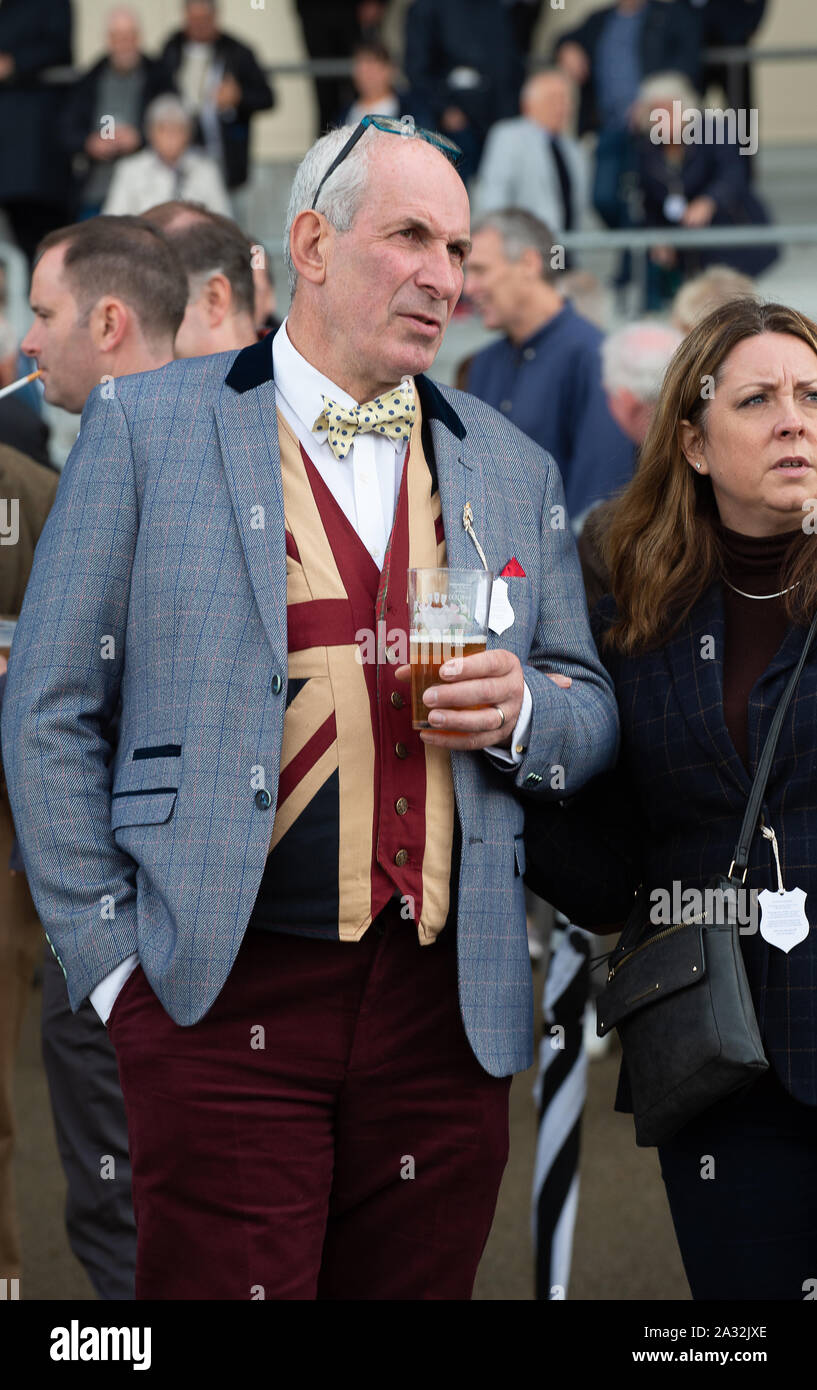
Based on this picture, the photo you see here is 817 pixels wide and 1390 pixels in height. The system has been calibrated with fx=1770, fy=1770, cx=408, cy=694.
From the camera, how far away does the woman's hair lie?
2.69 m

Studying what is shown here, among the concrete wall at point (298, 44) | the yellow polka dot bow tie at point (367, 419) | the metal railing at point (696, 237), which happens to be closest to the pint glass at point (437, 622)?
the yellow polka dot bow tie at point (367, 419)

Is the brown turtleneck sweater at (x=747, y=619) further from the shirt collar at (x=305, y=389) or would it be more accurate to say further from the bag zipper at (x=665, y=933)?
the shirt collar at (x=305, y=389)

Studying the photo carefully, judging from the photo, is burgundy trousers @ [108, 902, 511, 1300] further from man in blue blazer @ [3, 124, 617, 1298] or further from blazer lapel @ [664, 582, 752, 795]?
blazer lapel @ [664, 582, 752, 795]

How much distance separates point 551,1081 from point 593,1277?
1.96 feet

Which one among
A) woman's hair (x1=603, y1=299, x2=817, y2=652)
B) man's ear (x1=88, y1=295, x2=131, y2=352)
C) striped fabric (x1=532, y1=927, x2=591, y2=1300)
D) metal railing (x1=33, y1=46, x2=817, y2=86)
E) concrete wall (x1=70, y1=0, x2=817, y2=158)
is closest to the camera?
woman's hair (x1=603, y1=299, x2=817, y2=652)

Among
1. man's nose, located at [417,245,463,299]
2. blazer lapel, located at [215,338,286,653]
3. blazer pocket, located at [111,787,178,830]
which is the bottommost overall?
blazer pocket, located at [111,787,178,830]

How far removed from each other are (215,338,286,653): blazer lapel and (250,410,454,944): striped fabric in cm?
6

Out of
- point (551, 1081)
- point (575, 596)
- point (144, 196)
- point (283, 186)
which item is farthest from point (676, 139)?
point (575, 596)

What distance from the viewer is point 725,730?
2541 millimetres

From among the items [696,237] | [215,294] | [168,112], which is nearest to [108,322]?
[215,294]

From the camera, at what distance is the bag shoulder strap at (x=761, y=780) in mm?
2449

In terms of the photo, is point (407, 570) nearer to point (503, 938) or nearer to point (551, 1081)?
point (503, 938)

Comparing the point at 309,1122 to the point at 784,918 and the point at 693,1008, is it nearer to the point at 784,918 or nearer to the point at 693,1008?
the point at 693,1008

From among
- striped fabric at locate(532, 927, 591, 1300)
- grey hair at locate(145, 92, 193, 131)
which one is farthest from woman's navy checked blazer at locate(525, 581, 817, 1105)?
grey hair at locate(145, 92, 193, 131)
